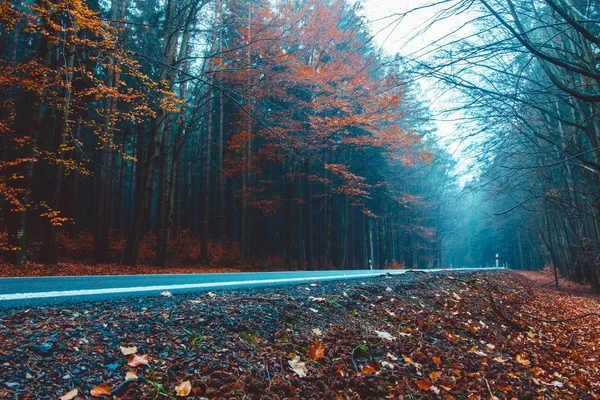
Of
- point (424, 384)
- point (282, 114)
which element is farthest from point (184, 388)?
point (282, 114)

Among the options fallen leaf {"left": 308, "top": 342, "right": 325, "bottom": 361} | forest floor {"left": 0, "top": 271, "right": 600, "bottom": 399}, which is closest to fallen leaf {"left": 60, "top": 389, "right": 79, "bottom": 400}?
forest floor {"left": 0, "top": 271, "right": 600, "bottom": 399}

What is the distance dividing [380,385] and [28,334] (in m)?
2.37

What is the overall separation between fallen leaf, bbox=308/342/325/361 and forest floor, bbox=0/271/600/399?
1cm

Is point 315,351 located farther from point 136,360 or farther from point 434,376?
point 136,360

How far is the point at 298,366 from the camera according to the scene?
8.23 feet

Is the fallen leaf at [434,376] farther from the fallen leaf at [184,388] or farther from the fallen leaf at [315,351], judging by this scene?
the fallen leaf at [184,388]

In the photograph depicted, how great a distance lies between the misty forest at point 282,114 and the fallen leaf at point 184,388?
2.82 m

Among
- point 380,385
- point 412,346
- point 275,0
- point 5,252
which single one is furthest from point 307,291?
point 275,0

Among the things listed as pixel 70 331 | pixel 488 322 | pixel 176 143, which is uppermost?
pixel 176 143

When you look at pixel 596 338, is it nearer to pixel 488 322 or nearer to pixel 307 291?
pixel 488 322

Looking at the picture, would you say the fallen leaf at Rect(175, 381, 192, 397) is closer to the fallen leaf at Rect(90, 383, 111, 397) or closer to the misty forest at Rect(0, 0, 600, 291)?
the fallen leaf at Rect(90, 383, 111, 397)

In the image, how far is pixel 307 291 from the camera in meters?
4.60

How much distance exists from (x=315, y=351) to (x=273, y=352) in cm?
37

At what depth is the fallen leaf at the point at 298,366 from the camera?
2436mm
